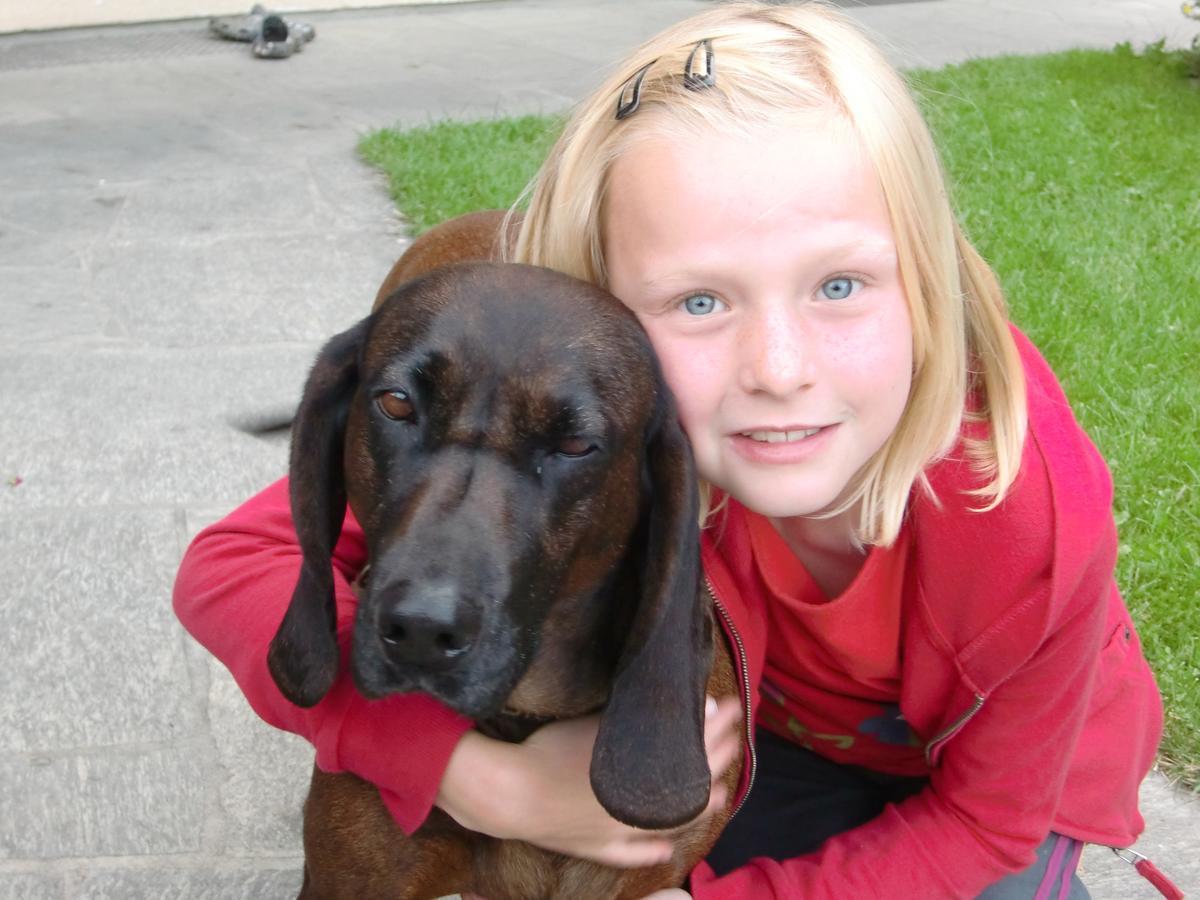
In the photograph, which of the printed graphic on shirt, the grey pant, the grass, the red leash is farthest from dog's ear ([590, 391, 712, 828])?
the grass

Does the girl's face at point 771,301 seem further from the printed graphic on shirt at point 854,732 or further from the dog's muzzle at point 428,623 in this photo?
the printed graphic on shirt at point 854,732

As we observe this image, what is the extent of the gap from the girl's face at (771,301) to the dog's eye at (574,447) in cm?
27

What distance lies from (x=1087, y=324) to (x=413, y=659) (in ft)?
14.6

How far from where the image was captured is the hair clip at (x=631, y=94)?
2457mm

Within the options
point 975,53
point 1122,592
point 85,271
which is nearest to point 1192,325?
point 1122,592

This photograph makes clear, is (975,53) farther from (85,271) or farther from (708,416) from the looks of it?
(708,416)

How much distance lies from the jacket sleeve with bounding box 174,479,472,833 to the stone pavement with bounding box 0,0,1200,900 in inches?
29.2

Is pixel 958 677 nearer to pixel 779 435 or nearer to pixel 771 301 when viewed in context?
pixel 779 435

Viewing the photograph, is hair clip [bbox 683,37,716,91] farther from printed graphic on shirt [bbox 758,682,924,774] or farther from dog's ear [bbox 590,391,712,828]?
printed graphic on shirt [bbox 758,682,924,774]

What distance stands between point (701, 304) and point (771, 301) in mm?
134

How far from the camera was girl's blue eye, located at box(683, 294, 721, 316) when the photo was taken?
7.69 feet

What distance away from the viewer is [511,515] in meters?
2.04

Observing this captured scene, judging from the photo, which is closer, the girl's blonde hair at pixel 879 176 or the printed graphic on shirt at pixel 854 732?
the girl's blonde hair at pixel 879 176

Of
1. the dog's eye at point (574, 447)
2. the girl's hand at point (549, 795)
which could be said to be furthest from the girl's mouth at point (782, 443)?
the girl's hand at point (549, 795)
